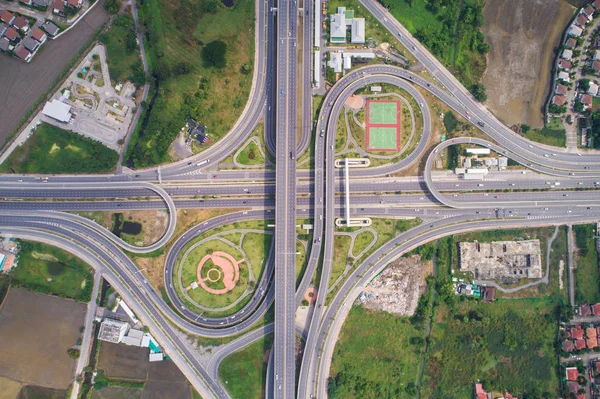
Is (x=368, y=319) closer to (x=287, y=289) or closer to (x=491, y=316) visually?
(x=287, y=289)

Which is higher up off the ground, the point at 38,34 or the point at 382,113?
the point at 38,34

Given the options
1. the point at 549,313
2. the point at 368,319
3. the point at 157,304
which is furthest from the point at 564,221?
the point at 157,304

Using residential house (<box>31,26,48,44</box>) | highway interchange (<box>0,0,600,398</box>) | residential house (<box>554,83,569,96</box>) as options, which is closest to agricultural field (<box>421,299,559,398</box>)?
highway interchange (<box>0,0,600,398</box>)

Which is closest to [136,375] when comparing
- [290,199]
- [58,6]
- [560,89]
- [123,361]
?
[123,361]

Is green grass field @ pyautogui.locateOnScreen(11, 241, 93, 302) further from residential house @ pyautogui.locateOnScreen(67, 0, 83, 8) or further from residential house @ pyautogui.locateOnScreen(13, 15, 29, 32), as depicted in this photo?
residential house @ pyautogui.locateOnScreen(67, 0, 83, 8)

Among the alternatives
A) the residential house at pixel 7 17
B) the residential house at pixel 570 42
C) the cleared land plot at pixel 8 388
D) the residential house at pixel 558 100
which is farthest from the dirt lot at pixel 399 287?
the residential house at pixel 7 17

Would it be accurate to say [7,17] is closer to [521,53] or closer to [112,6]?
[112,6]
